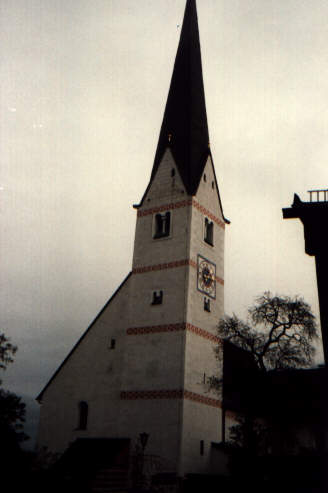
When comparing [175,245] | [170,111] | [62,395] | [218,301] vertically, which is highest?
[170,111]

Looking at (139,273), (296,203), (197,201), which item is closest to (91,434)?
(139,273)

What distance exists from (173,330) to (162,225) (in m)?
7.46

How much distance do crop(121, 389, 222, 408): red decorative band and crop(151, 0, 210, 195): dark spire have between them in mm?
12573

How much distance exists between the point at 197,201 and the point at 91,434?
1584 centimetres

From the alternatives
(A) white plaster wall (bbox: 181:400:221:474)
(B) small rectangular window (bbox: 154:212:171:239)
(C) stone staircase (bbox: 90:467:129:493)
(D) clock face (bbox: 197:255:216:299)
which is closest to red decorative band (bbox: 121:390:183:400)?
(A) white plaster wall (bbox: 181:400:221:474)

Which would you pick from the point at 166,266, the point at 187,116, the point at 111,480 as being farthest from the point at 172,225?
the point at 111,480

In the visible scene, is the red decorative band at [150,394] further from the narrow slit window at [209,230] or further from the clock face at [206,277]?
the narrow slit window at [209,230]

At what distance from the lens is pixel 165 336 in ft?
102

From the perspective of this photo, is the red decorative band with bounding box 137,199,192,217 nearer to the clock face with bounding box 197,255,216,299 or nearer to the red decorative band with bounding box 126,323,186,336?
the clock face with bounding box 197,255,216,299

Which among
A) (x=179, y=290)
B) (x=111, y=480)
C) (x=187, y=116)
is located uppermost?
(x=187, y=116)

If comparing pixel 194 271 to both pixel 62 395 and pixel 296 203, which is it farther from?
pixel 296 203

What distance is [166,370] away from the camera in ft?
99.5

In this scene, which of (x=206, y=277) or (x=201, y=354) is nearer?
(x=201, y=354)

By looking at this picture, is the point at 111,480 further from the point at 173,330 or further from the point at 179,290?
the point at 179,290
